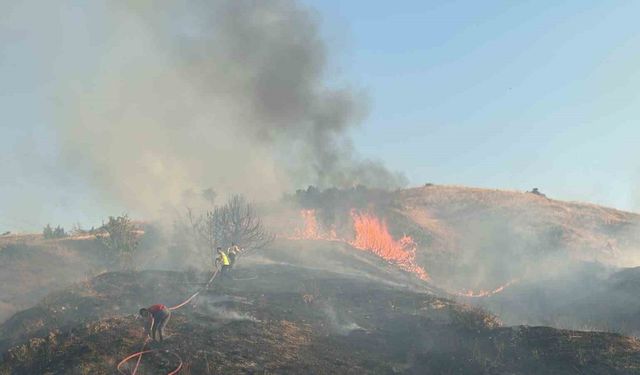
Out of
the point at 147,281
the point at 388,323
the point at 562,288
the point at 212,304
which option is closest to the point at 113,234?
the point at 147,281

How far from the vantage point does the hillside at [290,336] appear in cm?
1173

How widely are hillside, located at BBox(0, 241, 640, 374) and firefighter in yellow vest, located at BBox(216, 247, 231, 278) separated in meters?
0.53

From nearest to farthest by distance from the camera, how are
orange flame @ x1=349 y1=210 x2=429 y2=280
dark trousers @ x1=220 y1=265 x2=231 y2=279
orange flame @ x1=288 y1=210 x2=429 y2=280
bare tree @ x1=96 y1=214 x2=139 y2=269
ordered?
1. dark trousers @ x1=220 y1=265 x2=231 y2=279
2. bare tree @ x1=96 y1=214 x2=139 y2=269
3. orange flame @ x1=349 y1=210 x2=429 y2=280
4. orange flame @ x1=288 y1=210 x2=429 y2=280

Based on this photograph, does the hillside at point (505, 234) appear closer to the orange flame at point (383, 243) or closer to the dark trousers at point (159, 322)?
the orange flame at point (383, 243)

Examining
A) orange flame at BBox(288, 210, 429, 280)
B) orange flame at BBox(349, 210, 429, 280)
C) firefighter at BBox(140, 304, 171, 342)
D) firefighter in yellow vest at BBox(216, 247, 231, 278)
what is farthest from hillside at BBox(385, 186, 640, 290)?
firefighter at BBox(140, 304, 171, 342)

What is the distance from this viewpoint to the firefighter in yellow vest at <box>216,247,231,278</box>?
23.3 metres

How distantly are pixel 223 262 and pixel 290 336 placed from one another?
9398 mm

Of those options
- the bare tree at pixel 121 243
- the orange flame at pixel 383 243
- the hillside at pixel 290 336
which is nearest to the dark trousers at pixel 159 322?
the hillside at pixel 290 336

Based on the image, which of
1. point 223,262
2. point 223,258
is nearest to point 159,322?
point 223,258

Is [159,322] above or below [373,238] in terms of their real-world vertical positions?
below

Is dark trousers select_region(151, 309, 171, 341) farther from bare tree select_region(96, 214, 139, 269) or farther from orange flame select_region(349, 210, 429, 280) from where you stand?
orange flame select_region(349, 210, 429, 280)

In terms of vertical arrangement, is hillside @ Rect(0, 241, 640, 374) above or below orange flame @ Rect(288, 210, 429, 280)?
below

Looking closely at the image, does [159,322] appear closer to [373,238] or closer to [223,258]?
[223,258]

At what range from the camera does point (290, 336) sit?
14953 millimetres
